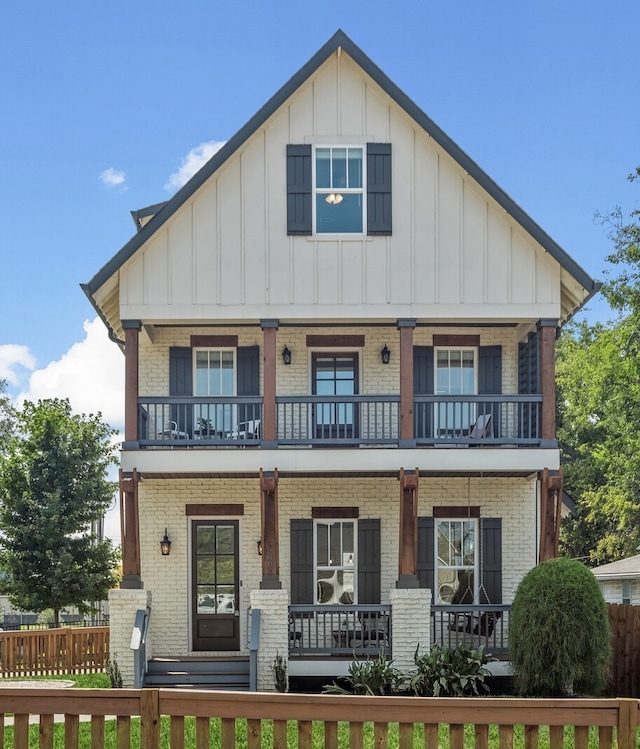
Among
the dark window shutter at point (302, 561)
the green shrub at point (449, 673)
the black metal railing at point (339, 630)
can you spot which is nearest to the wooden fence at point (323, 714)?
the green shrub at point (449, 673)

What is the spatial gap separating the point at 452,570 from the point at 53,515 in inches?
383

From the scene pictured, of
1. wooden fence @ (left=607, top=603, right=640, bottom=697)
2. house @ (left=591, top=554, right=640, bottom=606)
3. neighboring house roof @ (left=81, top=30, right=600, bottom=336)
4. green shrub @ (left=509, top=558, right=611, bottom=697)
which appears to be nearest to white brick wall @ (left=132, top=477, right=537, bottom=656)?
wooden fence @ (left=607, top=603, right=640, bottom=697)

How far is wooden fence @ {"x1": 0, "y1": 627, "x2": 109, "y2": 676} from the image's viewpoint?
807 inches

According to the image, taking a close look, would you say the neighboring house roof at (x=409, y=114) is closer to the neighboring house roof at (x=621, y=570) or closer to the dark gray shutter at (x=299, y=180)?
the dark gray shutter at (x=299, y=180)

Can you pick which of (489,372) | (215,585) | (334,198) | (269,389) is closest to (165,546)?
(215,585)

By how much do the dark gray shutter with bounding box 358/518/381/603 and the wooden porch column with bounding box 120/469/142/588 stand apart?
12.4ft

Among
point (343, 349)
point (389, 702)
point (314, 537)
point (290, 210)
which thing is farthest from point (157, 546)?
point (389, 702)

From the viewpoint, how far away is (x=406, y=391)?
56.0 ft

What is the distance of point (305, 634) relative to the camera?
59.0 feet

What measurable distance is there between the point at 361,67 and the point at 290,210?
8.37 feet

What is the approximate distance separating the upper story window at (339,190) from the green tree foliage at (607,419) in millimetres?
8966

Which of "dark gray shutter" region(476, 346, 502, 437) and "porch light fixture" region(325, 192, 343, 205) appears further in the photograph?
"dark gray shutter" region(476, 346, 502, 437)

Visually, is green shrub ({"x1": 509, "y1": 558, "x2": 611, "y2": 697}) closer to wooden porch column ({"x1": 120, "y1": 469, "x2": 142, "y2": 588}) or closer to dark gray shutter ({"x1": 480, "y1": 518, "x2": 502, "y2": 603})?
dark gray shutter ({"x1": 480, "y1": 518, "x2": 502, "y2": 603})

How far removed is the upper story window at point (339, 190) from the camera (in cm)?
1769
